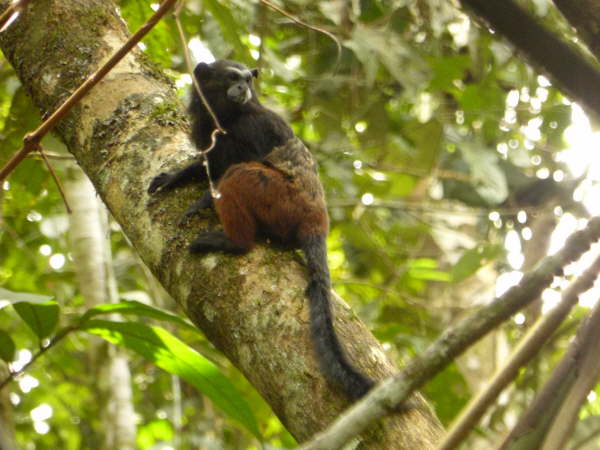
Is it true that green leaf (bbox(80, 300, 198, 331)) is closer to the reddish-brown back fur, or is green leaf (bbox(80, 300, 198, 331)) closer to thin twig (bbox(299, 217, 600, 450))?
the reddish-brown back fur

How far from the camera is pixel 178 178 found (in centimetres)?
319

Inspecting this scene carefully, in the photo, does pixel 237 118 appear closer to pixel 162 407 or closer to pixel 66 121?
pixel 66 121

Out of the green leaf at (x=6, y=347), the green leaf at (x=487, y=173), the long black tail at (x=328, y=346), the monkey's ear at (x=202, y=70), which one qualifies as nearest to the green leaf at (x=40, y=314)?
the green leaf at (x=6, y=347)

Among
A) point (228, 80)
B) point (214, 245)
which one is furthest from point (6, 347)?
point (228, 80)

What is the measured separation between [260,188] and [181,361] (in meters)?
1.41

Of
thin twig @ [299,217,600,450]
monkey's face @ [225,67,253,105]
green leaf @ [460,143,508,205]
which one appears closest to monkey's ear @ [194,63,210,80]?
monkey's face @ [225,67,253,105]

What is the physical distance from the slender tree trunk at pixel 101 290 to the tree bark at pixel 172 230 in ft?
4.00

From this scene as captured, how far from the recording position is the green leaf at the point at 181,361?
2.71m

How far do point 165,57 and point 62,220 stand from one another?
2.21 meters

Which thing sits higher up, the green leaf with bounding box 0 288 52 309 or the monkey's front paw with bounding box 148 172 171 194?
the monkey's front paw with bounding box 148 172 171 194

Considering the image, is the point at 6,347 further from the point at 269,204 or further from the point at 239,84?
the point at 239,84

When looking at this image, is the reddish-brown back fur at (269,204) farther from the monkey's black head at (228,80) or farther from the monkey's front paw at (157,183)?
the monkey's black head at (228,80)

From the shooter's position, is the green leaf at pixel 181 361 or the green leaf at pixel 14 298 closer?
the green leaf at pixel 14 298

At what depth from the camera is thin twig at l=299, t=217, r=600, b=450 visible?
2.49 ft
